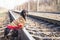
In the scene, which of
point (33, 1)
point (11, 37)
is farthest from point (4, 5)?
point (11, 37)

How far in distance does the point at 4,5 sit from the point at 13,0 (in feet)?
49.0

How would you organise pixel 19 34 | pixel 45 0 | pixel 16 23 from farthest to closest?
pixel 45 0 → pixel 19 34 → pixel 16 23

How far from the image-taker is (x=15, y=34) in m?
5.66

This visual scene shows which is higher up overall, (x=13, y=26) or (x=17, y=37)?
(x=13, y=26)

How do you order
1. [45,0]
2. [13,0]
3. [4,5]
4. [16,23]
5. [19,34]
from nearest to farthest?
[16,23], [19,34], [45,0], [13,0], [4,5]

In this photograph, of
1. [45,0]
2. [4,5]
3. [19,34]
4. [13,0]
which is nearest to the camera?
[19,34]

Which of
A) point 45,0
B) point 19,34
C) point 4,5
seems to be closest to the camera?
point 19,34

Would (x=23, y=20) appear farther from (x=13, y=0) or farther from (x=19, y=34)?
(x=13, y=0)

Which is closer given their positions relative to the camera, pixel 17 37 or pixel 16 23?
pixel 16 23

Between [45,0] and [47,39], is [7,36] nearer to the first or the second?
[47,39]

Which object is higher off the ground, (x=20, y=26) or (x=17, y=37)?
(x=20, y=26)

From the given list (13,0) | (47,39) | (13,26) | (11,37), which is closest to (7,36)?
(11,37)

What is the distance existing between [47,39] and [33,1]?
8521 centimetres

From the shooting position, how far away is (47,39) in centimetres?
513
